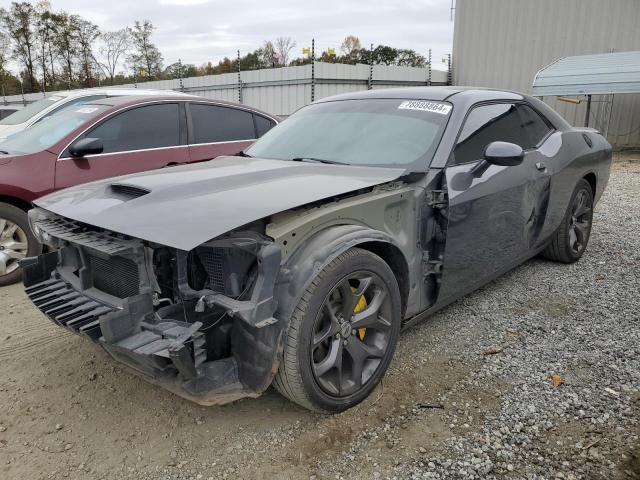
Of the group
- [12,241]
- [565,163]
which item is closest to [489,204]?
[565,163]

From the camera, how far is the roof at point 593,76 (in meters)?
11.9

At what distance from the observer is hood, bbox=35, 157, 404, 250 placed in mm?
2002

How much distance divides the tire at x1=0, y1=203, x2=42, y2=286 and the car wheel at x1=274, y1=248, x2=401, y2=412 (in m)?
3.21

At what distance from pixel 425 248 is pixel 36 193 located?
340 centimetres

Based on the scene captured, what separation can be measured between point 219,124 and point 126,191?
10.8ft

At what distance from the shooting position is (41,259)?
262cm

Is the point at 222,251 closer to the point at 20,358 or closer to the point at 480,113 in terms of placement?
the point at 20,358

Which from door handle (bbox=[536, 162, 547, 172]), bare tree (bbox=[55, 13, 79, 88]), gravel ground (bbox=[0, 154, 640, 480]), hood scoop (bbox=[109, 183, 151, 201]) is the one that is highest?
bare tree (bbox=[55, 13, 79, 88])

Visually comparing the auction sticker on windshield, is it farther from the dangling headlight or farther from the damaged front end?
the dangling headlight

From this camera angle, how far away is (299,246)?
220cm

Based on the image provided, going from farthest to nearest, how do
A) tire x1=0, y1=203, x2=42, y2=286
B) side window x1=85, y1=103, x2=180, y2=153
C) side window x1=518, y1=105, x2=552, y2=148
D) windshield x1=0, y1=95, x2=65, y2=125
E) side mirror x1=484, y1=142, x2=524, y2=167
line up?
windshield x1=0, y1=95, x2=65, y2=125 < side window x1=85, y1=103, x2=180, y2=153 < tire x1=0, y1=203, x2=42, y2=286 < side window x1=518, y1=105, x2=552, y2=148 < side mirror x1=484, y1=142, x2=524, y2=167

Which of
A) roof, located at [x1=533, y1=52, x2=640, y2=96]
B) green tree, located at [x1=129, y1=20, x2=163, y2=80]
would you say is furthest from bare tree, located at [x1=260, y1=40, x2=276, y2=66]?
roof, located at [x1=533, y1=52, x2=640, y2=96]

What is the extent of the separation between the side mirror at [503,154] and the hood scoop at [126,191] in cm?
196

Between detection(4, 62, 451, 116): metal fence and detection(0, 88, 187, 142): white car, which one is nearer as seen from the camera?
detection(0, 88, 187, 142): white car
